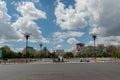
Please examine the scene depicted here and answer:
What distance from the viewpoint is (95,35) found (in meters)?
95.9

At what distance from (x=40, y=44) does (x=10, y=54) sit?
936 inches

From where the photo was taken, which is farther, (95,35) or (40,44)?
(40,44)

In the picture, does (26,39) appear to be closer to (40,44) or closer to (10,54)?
(10,54)

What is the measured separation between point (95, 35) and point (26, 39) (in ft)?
86.6

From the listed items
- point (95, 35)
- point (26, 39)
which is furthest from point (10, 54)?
point (95, 35)

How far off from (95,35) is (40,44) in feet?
208

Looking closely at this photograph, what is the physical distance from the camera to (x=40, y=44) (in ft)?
504

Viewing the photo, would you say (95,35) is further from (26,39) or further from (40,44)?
(40,44)

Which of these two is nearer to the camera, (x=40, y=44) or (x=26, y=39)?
(x=26, y=39)

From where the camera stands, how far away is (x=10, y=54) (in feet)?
445

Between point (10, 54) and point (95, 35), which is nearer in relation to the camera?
point (95, 35)

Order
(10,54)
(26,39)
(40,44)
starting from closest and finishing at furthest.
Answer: (26,39)
(10,54)
(40,44)

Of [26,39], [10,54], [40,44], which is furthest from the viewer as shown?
[40,44]

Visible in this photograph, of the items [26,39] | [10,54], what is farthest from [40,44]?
[26,39]
